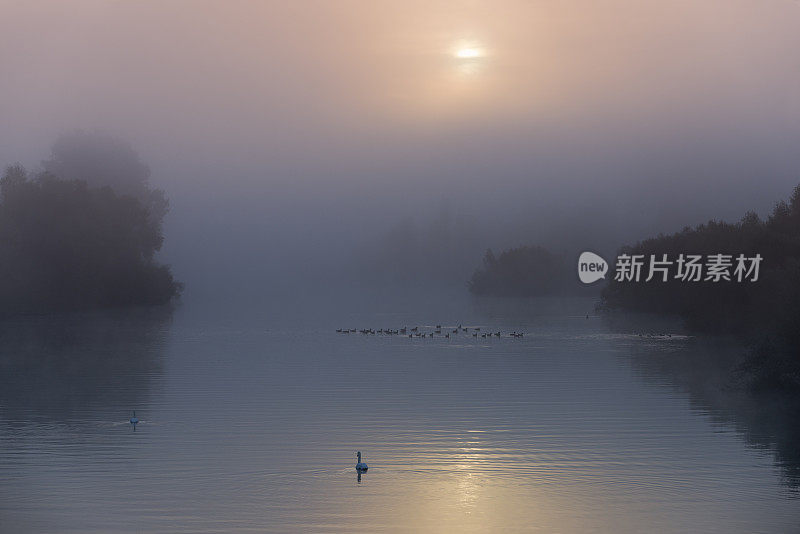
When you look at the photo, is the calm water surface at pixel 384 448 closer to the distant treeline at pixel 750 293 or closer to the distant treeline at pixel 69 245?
the distant treeline at pixel 750 293

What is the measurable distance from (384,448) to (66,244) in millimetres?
92186

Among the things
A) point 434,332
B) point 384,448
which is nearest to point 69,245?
point 434,332

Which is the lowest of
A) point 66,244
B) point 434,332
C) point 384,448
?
point 384,448

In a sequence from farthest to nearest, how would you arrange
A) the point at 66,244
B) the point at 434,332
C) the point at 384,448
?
the point at 66,244 → the point at 434,332 → the point at 384,448

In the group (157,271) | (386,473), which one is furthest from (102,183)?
(386,473)

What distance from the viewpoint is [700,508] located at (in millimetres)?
22797

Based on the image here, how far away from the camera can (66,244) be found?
114m

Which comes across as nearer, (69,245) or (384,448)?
(384,448)

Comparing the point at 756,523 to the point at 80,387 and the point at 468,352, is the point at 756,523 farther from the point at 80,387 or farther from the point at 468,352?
the point at 468,352

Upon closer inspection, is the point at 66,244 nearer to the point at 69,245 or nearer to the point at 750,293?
the point at 69,245

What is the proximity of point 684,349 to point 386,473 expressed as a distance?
158 ft

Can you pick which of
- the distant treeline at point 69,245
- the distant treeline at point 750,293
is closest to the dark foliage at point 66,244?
the distant treeline at point 69,245

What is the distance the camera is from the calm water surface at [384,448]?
2195 cm

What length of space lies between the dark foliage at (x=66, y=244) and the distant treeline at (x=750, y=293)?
2431 inches
